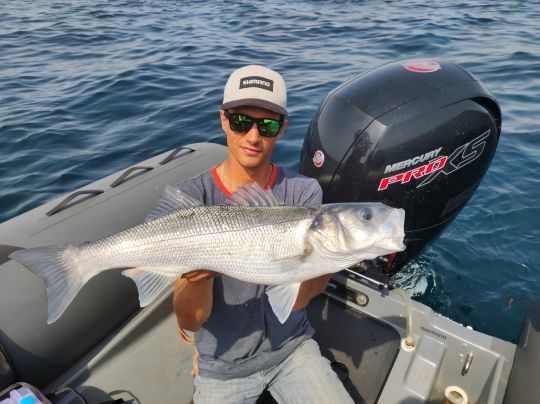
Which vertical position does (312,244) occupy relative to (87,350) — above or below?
above

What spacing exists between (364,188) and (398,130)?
0.67 meters

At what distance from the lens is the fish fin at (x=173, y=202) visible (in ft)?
9.47

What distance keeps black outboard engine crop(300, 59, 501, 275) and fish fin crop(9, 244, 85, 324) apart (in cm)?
260

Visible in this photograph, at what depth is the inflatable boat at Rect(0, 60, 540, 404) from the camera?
3328 millimetres

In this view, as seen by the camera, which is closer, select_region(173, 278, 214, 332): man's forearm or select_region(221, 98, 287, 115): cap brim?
select_region(173, 278, 214, 332): man's forearm

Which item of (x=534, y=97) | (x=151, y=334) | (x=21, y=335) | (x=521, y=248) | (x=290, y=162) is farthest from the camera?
(x=534, y=97)

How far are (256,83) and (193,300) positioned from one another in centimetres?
167

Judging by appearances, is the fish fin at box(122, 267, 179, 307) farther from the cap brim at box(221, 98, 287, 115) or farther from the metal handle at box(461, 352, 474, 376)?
the metal handle at box(461, 352, 474, 376)

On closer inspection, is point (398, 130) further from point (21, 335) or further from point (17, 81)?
point (17, 81)

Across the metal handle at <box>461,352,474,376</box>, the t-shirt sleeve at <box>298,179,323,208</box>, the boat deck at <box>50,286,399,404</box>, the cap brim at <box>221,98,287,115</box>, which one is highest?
the cap brim at <box>221,98,287,115</box>

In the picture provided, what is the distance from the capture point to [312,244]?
2682 millimetres

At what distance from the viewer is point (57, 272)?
8.94 feet

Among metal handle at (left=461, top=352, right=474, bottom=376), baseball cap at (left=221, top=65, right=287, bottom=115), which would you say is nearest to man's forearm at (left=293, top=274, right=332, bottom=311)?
baseball cap at (left=221, top=65, right=287, bottom=115)

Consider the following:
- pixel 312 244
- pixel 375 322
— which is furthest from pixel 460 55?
pixel 312 244
